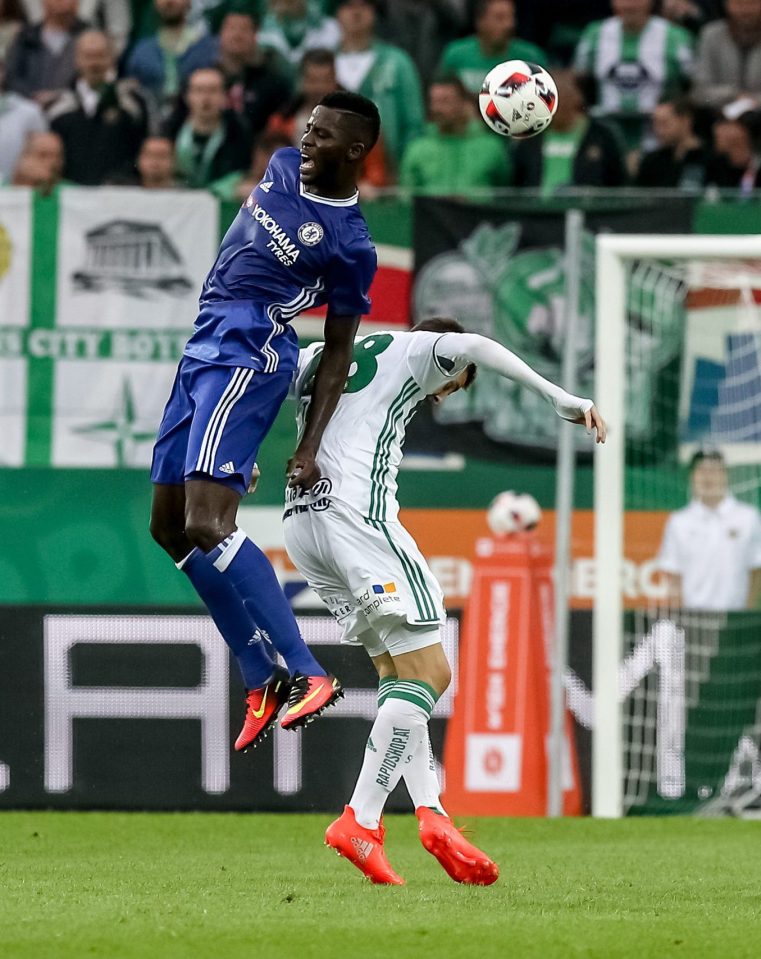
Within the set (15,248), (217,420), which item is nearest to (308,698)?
(217,420)

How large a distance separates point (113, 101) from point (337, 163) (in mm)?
6762

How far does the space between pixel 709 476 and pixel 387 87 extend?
13.0 feet

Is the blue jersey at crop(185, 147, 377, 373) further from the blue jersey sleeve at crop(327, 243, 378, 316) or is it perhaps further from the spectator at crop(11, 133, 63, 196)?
the spectator at crop(11, 133, 63, 196)

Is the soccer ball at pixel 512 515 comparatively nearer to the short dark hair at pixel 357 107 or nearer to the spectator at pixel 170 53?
the short dark hair at pixel 357 107

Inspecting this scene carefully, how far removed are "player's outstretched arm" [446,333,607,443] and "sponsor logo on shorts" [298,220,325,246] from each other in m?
0.68

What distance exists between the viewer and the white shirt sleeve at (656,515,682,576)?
35.0ft

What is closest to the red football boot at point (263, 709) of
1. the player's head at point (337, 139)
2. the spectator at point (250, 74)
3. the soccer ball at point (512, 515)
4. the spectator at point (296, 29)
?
the player's head at point (337, 139)

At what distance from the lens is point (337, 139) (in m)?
6.21

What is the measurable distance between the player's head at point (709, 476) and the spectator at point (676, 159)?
2106 millimetres

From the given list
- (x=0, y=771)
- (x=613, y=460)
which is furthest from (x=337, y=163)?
(x=0, y=771)

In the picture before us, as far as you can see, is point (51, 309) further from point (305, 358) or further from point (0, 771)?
point (305, 358)

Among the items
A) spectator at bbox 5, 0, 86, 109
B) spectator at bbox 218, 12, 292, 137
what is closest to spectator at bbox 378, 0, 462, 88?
spectator at bbox 218, 12, 292, 137

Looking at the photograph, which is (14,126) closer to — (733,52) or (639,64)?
(639,64)

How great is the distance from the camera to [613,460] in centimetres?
982
